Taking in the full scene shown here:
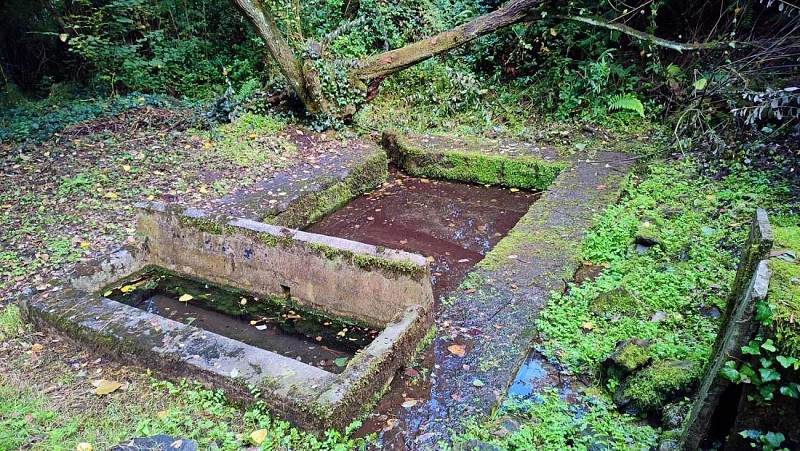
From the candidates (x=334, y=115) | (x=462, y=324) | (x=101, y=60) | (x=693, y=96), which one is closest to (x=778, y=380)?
(x=462, y=324)

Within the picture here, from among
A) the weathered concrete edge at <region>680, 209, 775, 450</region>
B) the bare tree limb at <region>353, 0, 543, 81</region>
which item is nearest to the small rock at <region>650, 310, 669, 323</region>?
the weathered concrete edge at <region>680, 209, 775, 450</region>

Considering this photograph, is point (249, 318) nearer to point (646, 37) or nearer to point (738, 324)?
point (738, 324)

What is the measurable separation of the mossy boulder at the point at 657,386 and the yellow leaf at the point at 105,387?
126 inches

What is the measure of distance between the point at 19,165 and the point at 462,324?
21.7ft

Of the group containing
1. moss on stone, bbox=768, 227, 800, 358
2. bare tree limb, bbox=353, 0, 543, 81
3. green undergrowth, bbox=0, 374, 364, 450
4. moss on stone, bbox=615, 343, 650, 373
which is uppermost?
bare tree limb, bbox=353, 0, 543, 81

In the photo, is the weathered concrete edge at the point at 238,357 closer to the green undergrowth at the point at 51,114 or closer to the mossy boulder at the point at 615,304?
the mossy boulder at the point at 615,304

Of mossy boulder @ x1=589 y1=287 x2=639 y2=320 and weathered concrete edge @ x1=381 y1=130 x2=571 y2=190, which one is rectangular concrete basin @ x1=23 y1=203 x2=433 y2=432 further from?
weathered concrete edge @ x1=381 y1=130 x2=571 y2=190

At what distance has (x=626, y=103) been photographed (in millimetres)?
7609

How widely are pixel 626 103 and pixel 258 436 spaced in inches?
273

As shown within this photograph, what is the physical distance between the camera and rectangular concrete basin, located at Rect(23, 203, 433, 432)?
309 centimetres

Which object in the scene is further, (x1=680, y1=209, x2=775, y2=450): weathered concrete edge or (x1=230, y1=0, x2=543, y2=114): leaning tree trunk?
(x1=230, y1=0, x2=543, y2=114): leaning tree trunk

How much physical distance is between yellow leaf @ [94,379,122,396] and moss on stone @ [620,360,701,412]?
3.25 meters

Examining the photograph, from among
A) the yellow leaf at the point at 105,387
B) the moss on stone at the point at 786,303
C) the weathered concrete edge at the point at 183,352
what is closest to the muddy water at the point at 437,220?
the weathered concrete edge at the point at 183,352

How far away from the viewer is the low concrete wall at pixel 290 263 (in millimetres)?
3858
